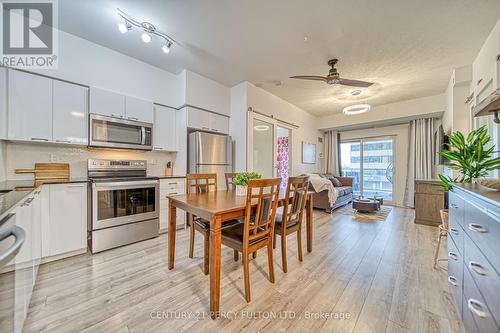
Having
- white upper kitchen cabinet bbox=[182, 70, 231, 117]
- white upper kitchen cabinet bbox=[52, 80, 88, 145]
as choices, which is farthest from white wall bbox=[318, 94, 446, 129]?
white upper kitchen cabinet bbox=[52, 80, 88, 145]

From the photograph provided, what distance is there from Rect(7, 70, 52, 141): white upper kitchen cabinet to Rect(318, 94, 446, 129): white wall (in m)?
6.49

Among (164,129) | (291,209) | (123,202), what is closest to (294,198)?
(291,209)

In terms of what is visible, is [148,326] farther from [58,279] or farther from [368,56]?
[368,56]

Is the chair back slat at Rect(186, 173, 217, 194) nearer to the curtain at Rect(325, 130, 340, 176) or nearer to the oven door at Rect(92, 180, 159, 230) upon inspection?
the oven door at Rect(92, 180, 159, 230)

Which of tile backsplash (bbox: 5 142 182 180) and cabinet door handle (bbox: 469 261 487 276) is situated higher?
tile backsplash (bbox: 5 142 182 180)

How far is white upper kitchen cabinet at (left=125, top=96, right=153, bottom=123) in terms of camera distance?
2.93 metres

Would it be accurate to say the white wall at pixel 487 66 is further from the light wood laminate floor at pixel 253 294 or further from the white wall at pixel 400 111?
the light wood laminate floor at pixel 253 294

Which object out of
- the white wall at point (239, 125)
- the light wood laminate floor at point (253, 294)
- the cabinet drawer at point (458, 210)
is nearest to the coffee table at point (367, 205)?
the light wood laminate floor at point (253, 294)

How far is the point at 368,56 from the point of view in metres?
3.01

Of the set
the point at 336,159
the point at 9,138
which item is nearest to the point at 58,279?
the point at 9,138

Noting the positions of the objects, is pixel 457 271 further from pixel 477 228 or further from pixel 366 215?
pixel 366 215

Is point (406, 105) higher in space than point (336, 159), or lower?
higher

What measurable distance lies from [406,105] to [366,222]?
3338mm

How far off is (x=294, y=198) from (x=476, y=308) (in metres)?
1.34
